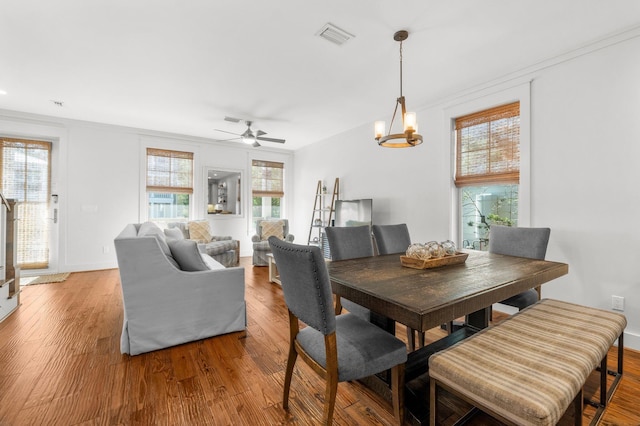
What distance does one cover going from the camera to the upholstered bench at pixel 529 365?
98 centimetres

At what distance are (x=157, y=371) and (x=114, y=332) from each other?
0.95 meters

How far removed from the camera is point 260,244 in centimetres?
521

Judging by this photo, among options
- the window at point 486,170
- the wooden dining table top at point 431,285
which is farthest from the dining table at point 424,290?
the window at point 486,170

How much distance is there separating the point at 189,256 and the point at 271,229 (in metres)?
3.33

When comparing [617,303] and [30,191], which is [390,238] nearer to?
[617,303]

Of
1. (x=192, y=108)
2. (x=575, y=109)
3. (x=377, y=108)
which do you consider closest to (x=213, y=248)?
(x=192, y=108)

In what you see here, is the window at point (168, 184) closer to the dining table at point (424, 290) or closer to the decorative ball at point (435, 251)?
the dining table at point (424, 290)

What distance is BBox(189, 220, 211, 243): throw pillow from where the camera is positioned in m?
5.24

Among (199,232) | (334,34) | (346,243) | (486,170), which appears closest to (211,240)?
(199,232)

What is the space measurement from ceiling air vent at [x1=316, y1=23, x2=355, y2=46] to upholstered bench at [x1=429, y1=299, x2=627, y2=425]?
2437 mm

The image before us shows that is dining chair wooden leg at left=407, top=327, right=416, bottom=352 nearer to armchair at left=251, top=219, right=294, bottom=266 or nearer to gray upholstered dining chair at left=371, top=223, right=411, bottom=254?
gray upholstered dining chair at left=371, top=223, right=411, bottom=254

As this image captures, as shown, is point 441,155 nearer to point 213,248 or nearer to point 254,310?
point 254,310

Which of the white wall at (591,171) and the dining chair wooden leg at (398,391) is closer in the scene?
the dining chair wooden leg at (398,391)

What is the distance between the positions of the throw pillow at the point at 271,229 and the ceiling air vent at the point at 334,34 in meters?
3.89
